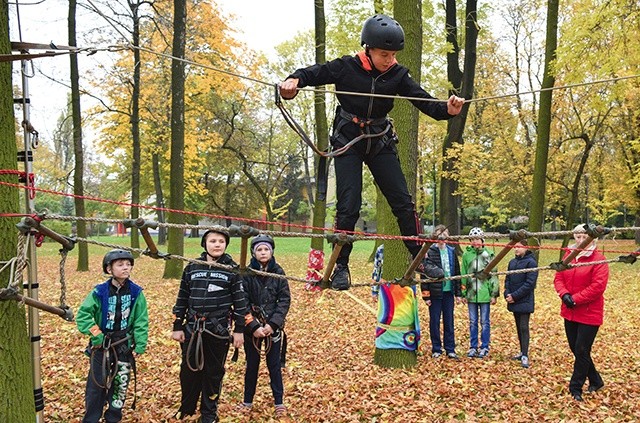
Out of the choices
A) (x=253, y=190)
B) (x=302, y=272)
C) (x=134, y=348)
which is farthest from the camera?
(x=253, y=190)

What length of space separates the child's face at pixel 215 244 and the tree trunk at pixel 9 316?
4.68ft

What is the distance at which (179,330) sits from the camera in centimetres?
454

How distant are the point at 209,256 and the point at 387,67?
214cm

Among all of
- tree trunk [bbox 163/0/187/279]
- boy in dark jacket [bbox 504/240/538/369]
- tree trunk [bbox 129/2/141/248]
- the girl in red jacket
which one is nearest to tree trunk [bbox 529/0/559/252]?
boy in dark jacket [bbox 504/240/538/369]

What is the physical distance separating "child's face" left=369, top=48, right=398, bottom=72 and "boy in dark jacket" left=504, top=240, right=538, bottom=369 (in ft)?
12.3

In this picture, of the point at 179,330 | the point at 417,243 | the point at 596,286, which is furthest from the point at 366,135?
the point at 596,286

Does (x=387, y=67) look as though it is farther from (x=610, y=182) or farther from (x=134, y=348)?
(x=610, y=182)

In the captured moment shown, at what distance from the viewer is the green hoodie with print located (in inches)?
272

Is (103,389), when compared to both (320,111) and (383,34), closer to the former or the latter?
(383,34)

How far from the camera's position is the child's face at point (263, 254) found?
4.85 m

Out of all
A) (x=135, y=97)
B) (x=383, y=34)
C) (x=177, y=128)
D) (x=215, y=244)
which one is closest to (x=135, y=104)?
(x=135, y=97)

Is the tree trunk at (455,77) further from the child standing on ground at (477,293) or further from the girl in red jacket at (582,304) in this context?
the girl in red jacket at (582,304)

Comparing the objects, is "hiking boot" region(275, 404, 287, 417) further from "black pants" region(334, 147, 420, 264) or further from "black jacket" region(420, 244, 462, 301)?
"black jacket" region(420, 244, 462, 301)

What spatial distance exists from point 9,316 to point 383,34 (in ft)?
10.4
